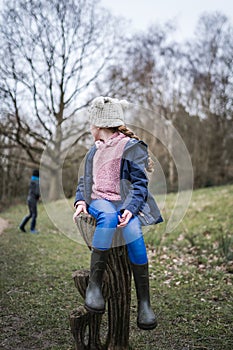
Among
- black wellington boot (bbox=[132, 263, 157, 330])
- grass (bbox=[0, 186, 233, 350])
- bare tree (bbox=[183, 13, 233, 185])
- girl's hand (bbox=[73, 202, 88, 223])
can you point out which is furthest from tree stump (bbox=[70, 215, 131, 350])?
bare tree (bbox=[183, 13, 233, 185])

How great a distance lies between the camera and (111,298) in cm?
320

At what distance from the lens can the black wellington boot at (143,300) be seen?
2947 millimetres

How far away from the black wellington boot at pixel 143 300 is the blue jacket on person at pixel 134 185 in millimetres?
337

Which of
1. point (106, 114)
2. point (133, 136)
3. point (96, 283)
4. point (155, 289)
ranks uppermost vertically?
point (106, 114)

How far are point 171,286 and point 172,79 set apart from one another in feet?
59.6

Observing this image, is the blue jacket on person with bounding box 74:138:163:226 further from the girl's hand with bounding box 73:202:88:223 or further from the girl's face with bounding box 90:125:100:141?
the girl's face with bounding box 90:125:100:141

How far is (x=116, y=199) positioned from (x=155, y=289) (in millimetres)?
3080

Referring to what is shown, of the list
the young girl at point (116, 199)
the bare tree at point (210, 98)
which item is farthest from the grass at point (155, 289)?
the bare tree at point (210, 98)

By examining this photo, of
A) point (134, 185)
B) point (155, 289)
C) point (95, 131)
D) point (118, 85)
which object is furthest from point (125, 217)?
point (118, 85)

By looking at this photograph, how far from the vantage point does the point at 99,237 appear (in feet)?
9.28

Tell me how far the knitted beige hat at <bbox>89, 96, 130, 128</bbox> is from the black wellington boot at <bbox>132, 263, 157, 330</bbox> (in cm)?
108

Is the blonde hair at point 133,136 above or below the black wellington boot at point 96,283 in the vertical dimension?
above

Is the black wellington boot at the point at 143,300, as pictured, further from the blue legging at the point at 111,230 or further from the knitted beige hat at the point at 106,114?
the knitted beige hat at the point at 106,114

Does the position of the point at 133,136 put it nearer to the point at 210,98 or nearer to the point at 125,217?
the point at 125,217
